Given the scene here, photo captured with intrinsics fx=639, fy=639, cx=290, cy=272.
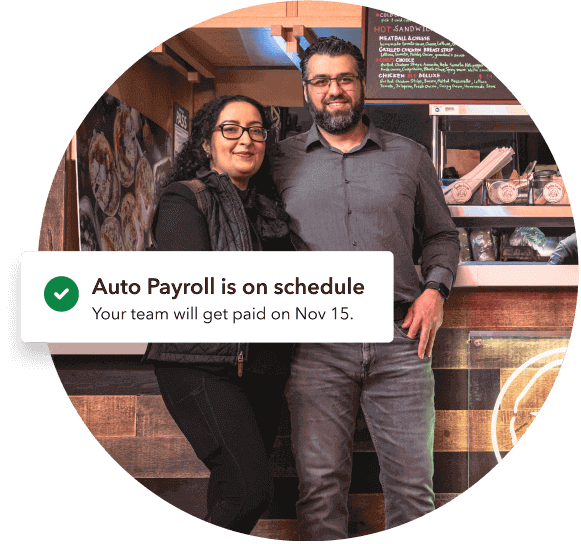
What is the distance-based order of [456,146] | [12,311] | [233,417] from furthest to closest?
[456,146], [12,311], [233,417]

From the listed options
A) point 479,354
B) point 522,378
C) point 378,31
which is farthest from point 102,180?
point 522,378

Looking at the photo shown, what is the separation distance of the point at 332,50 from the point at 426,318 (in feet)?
2.24

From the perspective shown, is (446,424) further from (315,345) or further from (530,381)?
(315,345)

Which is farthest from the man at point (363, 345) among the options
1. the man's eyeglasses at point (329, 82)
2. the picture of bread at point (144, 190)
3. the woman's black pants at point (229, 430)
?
the picture of bread at point (144, 190)

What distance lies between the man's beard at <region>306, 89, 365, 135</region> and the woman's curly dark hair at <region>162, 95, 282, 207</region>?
119 mm

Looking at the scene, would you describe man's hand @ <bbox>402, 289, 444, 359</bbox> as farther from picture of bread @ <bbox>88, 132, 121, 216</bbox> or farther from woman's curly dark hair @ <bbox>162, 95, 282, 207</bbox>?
picture of bread @ <bbox>88, 132, 121, 216</bbox>

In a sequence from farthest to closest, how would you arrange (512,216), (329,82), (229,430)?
(512,216) < (329,82) < (229,430)

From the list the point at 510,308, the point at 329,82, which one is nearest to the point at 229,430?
the point at 510,308

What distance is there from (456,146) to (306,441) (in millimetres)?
868

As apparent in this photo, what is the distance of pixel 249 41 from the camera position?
162 centimetres

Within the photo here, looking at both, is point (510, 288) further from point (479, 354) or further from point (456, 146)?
point (456, 146)

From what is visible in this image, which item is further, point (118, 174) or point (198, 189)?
point (118, 174)

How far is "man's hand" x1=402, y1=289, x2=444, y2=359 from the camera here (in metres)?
1.52

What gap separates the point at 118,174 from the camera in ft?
5.29
